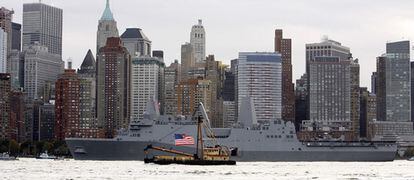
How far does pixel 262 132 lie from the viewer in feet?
640

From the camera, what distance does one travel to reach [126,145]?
19075 centimetres

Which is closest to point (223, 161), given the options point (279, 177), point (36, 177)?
point (279, 177)

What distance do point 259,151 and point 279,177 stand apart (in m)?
75.2

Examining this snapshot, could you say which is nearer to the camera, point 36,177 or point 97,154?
point 36,177

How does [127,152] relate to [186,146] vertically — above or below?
below

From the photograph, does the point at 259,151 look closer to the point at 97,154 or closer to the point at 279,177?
the point at 97,154

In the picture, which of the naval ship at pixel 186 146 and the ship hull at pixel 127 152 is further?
the naval ship at pixel 186 146

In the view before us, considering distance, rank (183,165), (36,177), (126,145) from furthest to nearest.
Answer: (126,145) < (183,165) < (36,177)

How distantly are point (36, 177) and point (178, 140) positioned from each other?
41.0 metres

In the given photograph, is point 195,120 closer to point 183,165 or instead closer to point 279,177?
point 183,165

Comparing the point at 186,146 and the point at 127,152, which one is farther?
the point at 127,152

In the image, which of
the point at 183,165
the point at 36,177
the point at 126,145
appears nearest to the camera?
the point at 36,177

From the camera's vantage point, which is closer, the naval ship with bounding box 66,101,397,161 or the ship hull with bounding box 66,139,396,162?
the ship hull with bounding box 66,139,396,162

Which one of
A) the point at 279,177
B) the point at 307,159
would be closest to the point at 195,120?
the point at 307,159
